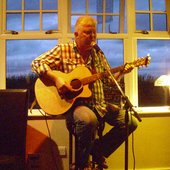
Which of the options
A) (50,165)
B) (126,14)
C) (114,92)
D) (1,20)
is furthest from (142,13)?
(50,165)

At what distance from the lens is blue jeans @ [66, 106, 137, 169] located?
2453mm

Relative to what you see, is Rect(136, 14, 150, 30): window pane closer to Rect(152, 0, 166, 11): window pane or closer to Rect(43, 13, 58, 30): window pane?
Rect(152, 0, 166, 11): window pane

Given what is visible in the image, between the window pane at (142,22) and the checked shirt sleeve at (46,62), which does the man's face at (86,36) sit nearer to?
the checked shirt sleeve at (46,62)

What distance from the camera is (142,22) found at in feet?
11.6

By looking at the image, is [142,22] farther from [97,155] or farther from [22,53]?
[97,155]

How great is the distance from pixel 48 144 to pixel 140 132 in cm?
91

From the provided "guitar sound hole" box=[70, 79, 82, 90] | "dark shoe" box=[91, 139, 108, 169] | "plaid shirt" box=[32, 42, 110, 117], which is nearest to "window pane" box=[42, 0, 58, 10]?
"plaid shirt" box=[32, 42, 110, 117]

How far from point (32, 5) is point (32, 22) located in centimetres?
17

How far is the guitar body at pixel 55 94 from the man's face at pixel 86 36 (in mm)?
208

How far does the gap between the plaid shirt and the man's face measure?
0.27 feet

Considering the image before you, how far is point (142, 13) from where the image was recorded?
3.54 meters

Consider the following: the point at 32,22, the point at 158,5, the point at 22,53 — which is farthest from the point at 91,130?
the point at 158,5

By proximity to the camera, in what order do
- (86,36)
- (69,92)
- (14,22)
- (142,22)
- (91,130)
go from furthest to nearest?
(142,22)
(14,22)
(86,36)
(69,92)
(91,130)

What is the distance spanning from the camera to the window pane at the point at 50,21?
344 cm
